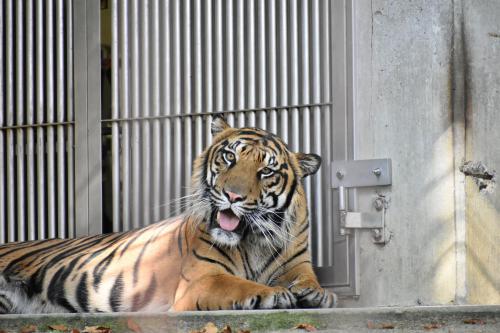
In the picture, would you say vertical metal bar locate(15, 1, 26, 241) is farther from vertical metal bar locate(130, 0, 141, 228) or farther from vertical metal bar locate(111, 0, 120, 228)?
vertical metal bar locate(130, 0, 141, 228)

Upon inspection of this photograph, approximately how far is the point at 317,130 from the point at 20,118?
6.60 feet

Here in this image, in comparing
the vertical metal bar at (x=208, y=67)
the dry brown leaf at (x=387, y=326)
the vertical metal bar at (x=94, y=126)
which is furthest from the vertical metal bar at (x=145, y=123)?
the dry brown leaf at (x=387, y=326)

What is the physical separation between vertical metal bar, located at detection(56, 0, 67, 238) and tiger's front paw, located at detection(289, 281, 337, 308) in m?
1.90

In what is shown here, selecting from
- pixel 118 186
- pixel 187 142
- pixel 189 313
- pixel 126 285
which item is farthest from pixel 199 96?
pixel 189 313

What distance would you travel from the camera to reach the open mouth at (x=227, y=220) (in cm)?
590

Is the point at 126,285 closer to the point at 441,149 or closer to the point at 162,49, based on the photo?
the point at 162,49

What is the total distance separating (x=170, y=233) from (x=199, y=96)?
2.77 feet

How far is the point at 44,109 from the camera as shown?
23.1 feet

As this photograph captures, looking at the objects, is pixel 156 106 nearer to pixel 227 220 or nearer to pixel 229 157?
pixel 229 157

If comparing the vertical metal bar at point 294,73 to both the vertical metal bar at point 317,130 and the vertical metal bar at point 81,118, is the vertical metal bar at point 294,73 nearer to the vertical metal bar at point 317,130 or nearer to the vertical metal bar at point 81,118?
the vertical metal bar at point 317,130

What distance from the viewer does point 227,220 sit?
5.91 meters

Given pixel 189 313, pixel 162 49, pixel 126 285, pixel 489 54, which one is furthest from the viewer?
pixel 162 49

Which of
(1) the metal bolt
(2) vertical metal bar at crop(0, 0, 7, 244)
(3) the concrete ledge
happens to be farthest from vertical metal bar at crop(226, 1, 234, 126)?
(3) the concrete ledge

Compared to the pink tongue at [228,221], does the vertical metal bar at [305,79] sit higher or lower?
higher
